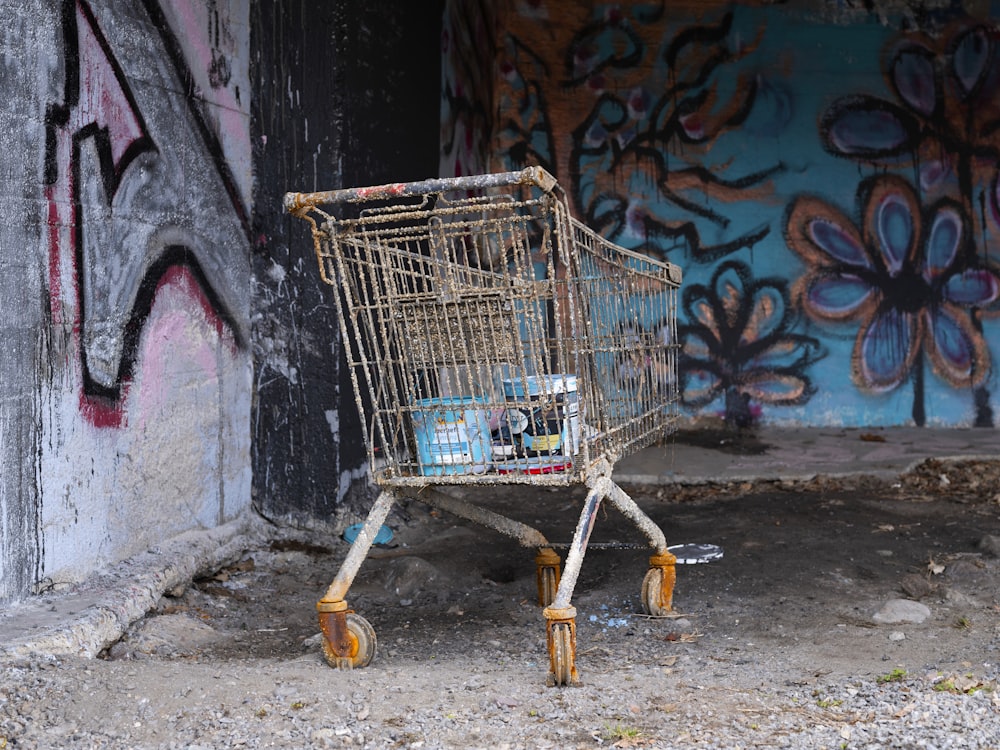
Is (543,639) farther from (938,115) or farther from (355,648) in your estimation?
(938,115)

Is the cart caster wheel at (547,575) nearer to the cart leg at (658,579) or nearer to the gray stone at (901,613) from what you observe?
the cart leg at (658,579)

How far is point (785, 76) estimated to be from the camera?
787 centimetres

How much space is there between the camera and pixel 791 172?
7902 mm

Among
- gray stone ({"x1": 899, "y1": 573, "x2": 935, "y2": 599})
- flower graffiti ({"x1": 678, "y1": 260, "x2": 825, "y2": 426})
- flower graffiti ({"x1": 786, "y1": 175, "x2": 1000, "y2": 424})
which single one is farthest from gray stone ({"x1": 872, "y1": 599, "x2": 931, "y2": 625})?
flower graffiti ({"x1": 786, "y1": 175, "x2": 1000, "y2": 424})

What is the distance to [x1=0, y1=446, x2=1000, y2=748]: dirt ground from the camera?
272cm

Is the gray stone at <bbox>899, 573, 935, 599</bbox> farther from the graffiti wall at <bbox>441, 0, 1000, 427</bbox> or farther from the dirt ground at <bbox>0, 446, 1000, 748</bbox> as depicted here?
the graffiti wall at <bbox>441, 0, 1000, 427</bbox>

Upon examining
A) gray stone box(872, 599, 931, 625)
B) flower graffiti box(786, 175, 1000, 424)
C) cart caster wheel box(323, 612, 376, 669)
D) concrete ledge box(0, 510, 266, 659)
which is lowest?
gray stone box(872, 599, 931, 625)

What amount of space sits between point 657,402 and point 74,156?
2.30m

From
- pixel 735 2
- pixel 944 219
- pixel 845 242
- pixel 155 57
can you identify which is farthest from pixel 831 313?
pixel 155 57

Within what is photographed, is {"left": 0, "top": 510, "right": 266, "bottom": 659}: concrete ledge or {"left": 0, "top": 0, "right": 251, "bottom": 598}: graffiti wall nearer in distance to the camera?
{"left": 0, "top": 510, "right": 266, "bottom": 659}: concrete ledge

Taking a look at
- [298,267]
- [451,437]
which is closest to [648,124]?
[298,267]

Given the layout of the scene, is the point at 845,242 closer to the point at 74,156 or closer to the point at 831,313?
the point at 831,313

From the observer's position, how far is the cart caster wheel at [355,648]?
3.25 m

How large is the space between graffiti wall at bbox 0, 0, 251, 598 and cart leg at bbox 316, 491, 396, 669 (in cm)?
102
